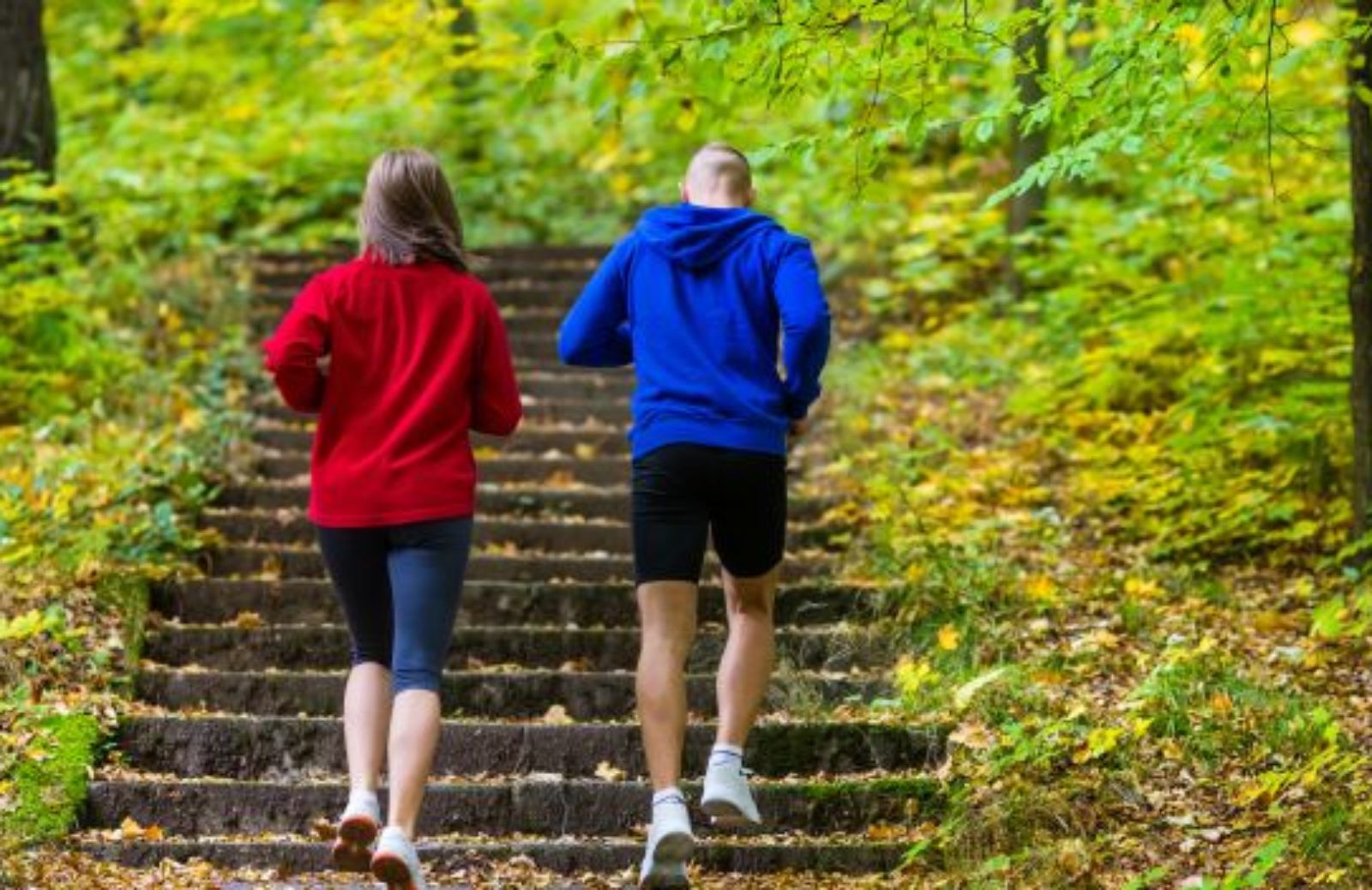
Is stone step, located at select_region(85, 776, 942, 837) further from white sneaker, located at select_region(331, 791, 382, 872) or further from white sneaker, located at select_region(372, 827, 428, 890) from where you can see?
white sneaker, located at select_region(372, 827, 428, 890)

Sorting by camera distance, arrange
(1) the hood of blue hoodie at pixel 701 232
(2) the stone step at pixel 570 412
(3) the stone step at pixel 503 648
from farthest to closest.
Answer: (2) the stone step at pixel 570 412 < (3) the stone step at pixel 503 648 < (1) the hood of blue hoodie at pixel 701 232

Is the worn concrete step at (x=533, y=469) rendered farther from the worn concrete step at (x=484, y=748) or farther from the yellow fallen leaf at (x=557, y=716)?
the worn concrete step at (x=484, y=748)

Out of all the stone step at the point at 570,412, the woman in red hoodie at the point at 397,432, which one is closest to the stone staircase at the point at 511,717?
the woman in red hoodie at the point at 397,432

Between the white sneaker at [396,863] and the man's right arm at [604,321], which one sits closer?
the white sneaker at [396,863]

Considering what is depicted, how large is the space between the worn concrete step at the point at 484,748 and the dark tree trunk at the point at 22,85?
5465 mm

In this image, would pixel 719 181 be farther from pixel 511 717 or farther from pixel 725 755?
pixel 511 717

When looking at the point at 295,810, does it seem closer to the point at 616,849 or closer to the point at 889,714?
the point at 616,849

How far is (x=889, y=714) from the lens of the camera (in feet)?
22.2

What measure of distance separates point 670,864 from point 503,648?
100 inches

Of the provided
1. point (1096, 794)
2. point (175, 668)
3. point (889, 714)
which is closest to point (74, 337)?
point (175, 668)

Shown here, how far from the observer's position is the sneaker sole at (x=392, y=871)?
16.1 feet

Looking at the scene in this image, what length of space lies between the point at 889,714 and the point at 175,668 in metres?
2.76

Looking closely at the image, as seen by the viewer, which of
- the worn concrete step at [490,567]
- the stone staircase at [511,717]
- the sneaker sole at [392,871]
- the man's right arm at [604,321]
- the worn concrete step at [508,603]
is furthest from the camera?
the worn concrete step at [490,567]

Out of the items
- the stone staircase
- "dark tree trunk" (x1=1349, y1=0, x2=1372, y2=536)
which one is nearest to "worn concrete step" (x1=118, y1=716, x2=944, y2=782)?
the stone staircase
